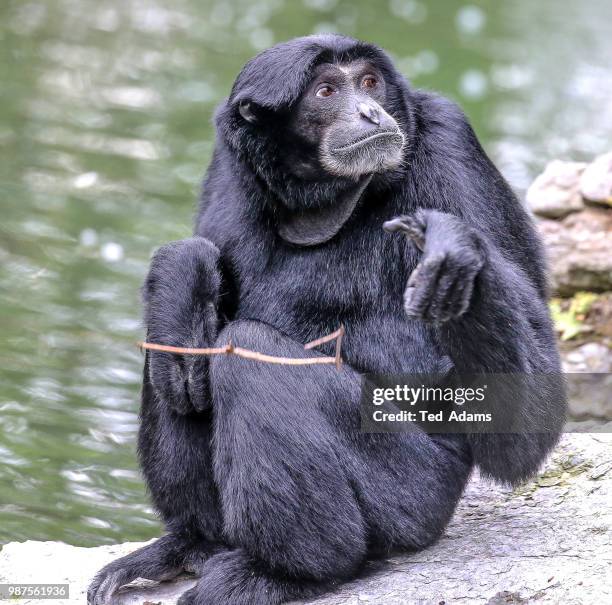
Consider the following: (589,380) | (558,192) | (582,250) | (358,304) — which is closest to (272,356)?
(358,304)

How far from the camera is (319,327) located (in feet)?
17.0

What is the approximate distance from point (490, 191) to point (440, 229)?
2.69 ft

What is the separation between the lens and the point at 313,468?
4848 millimetres

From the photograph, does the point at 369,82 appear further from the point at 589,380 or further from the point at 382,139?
the point at 589,380

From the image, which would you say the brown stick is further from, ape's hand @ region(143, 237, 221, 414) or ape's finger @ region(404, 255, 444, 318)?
ape's finger @ region(404, 255, 444, 318)

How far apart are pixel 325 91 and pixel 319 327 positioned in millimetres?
1071

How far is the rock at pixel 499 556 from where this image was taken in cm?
479

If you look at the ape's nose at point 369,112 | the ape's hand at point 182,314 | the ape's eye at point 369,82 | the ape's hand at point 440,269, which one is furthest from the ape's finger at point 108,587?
the ape's eye at point 369,82

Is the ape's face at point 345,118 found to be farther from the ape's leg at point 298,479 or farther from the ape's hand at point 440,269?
the ape's leg at point 298,479

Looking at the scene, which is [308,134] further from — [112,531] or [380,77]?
[112,531]

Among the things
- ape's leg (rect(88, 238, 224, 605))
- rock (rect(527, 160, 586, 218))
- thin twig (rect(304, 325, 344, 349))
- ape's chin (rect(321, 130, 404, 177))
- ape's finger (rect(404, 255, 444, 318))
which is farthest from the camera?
rock (rect(527, 160, 586, 218))

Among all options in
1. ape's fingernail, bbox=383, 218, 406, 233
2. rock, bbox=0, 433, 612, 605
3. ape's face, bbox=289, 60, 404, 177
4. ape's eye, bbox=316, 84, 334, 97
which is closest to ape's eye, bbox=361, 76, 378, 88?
ape's face, bbox=289, 60, 404, 177

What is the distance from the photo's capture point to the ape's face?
502 cm

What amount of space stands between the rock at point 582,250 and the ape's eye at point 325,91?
13.0 ft
